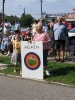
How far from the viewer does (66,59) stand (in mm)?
11711

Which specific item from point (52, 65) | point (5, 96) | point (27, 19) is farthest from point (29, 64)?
A: point (27, 19)

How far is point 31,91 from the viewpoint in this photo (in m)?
7.03

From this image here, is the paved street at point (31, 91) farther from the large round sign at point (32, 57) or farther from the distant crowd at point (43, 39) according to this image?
the distant crowd at point (43, 39)

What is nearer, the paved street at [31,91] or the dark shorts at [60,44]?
the paved street at [31,91]

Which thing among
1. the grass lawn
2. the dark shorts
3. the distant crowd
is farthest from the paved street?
the dark shorts

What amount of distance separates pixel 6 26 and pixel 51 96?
980 cm

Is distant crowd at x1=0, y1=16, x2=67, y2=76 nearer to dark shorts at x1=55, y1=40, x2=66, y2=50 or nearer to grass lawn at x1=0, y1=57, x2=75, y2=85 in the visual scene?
dark shorts at x1=55, y1=40, x2=66, y2=50

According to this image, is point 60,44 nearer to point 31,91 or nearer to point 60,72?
point 60,72

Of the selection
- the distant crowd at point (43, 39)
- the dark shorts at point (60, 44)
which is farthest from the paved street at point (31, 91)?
the dark shorts at point (60, 44)

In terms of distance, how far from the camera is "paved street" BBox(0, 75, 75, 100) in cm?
645

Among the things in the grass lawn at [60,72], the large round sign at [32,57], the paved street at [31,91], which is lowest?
the paved street at [31,91]

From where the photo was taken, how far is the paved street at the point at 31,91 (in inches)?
254

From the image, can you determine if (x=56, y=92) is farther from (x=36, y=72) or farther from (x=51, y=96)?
(x=36, y=72)

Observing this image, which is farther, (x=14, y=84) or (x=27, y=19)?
(x=27, y=19)
